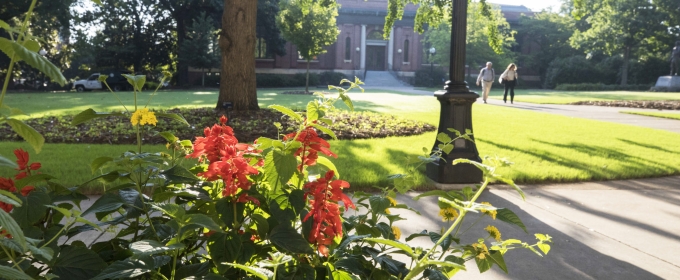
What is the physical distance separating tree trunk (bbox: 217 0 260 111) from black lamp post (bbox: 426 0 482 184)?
18.5ft

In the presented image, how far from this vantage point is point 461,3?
19.1 feet

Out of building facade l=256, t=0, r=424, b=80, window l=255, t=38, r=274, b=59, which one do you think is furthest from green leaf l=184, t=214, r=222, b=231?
building facade l=256, t=0, r=424, b=80

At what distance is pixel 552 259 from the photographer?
3.62 metres

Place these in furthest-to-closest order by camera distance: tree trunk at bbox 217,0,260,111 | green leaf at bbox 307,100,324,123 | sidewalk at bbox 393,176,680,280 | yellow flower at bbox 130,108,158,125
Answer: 1. tree trunk at bbox 217,0,260,111
2. sidewalk at bbox 393,176,680,280
3. yellow flower at bbox 130,108,158,125
4. green leaf at bbox 307,100,324,123

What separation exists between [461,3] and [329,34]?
25.5 metres

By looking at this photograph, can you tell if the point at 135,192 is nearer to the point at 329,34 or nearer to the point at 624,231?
the point at 624,231

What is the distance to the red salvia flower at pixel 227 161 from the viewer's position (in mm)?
1502

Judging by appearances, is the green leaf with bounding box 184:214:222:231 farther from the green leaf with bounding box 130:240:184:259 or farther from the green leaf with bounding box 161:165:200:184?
the green leaf with bounding box 161:165:200:184

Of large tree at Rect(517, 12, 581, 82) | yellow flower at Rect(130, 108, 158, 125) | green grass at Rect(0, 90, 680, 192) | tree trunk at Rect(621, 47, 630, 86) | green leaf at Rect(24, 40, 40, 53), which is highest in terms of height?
large tree at Rect(517, 12, 581, 82)

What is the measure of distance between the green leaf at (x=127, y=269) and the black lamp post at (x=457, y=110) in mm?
4686

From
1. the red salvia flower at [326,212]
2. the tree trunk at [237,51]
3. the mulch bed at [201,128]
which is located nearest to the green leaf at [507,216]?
the red salvia flower at [326,212]

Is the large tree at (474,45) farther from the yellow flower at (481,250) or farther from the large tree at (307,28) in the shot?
the yellow flower at (481,250)

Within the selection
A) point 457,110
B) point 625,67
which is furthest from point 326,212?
point 625,67

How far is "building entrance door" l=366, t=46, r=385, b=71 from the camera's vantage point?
56.7 meters
